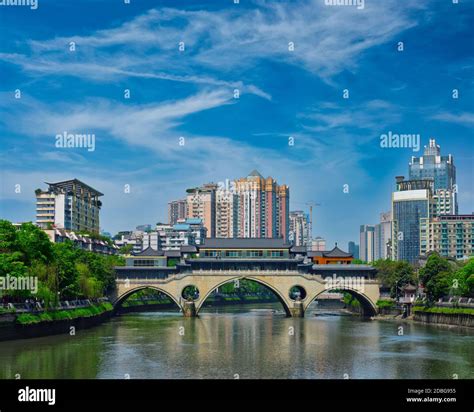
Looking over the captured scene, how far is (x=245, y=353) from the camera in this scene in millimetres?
48031

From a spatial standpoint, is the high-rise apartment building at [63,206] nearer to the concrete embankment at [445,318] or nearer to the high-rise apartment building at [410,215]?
the high-rise apartment building at [410,215]

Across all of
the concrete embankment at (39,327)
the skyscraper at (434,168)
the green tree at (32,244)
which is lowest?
the concrete embankment at (39,327)

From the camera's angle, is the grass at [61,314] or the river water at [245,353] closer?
the river water at [245,353]

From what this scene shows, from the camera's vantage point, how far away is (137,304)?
97250 mm

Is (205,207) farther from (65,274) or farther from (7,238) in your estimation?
(7,238)

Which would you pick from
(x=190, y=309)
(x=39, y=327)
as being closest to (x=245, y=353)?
(x=39, y=327)

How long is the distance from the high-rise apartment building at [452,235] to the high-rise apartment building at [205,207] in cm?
5914

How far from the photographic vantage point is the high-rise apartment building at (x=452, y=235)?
139125mm

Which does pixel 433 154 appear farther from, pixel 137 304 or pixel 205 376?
pixel 205 376

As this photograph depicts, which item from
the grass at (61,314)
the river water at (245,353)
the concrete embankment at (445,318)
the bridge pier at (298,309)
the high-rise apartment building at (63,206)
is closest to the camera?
the river water at (245,353)

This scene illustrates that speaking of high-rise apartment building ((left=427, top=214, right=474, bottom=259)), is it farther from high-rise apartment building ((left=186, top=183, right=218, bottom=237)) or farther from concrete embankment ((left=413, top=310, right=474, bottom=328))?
concrete embankment ((left=413, top=310, right=474, bottom=328))

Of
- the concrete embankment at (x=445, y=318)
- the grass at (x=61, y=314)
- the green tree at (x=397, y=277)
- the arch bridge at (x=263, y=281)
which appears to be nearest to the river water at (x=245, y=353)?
the concrete embankment at (x=445, y=318)

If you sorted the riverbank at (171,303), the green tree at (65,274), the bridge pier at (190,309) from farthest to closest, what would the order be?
the riverbank at (171,303), the bridge pier at (190,309), the green tree at (65,274)
